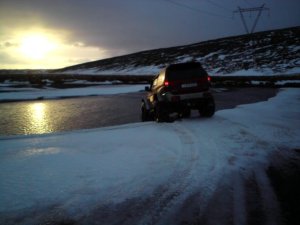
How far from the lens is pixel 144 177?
219 inches

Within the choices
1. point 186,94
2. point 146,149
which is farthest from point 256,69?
point 146,149

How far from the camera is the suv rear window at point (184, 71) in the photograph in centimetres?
1205

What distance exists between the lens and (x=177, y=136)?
9.00m

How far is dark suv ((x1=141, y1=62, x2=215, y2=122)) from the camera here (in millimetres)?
11883

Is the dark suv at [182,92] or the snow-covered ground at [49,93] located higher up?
the dark suv at [182,92]

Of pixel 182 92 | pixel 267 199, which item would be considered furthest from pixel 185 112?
pixel 267 199

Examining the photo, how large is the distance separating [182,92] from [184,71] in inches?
31.7

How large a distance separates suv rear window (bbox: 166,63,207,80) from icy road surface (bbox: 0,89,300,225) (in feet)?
10.1

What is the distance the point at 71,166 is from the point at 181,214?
275 centimetres

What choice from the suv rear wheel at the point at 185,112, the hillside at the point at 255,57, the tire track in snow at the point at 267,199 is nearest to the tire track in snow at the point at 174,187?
the tire track in snow at the point at 267,199

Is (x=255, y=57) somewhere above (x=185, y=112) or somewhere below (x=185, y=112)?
Answer: above

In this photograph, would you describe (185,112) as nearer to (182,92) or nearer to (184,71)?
(182,92)

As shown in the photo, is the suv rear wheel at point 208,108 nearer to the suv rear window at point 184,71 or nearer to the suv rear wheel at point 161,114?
the suv rear window at point 184,71

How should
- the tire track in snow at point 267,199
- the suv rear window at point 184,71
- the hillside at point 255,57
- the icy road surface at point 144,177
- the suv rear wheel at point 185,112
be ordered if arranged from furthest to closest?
the hillside at point 255,57, the suv rear wheel at point 185,112, the suv rear window at point 184,71, the icy road surface at point 144,177, the tire track in snow at point 267,199
